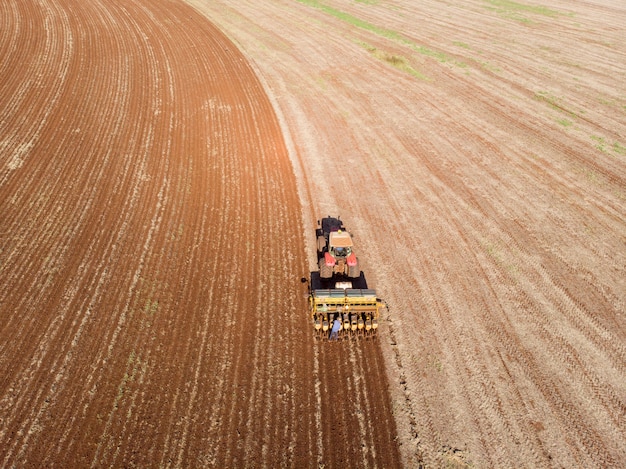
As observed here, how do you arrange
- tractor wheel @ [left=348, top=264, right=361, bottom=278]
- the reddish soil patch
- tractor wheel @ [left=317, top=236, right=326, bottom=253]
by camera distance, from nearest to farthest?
the reddish soil patch
tractor wheel @ [left=348, top=264, right=361, bottom=278]
tractor wheel @ [left=317, top=236, right=326, bottom=253]

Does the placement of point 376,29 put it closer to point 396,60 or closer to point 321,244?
point 396,60

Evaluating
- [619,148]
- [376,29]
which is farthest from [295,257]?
[376,29]

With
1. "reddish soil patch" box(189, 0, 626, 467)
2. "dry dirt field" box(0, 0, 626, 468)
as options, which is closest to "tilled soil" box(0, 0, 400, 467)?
"dry dirt field" box(0, 0, 626, 468)

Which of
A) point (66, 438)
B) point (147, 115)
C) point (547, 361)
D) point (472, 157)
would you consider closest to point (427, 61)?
point (472, 157)

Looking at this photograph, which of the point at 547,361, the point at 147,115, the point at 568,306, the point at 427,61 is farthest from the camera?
the point at 427,61

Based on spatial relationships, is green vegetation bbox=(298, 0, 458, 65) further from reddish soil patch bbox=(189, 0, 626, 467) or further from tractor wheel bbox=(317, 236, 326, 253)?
tractor wheel bbox=(317, 236, 326, 253)

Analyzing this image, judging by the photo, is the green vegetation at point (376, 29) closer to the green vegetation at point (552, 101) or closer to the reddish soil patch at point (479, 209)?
the reddish soil patch at point (479, 209)

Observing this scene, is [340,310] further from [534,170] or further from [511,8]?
[511,8]
